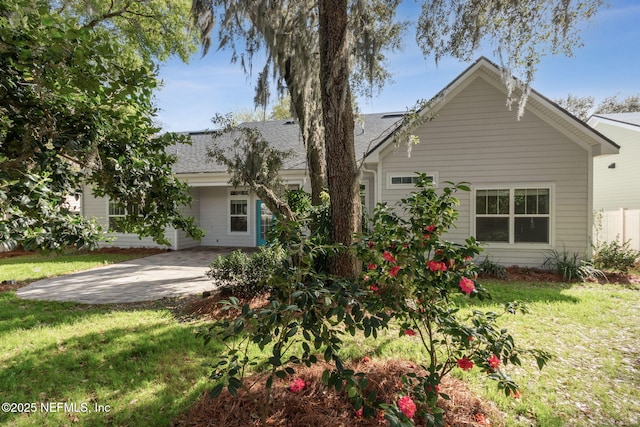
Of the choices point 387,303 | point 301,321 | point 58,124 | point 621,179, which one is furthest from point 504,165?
point 58,124

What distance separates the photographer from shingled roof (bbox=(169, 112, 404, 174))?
38.1ft

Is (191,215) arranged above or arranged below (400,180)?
below

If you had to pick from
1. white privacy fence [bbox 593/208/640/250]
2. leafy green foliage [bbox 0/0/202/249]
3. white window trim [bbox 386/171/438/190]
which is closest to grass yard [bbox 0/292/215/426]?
leafy green foliage [bbox 0/0/202/249]

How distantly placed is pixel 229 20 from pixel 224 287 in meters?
4.81

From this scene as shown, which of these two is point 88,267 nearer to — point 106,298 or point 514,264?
point 106,298

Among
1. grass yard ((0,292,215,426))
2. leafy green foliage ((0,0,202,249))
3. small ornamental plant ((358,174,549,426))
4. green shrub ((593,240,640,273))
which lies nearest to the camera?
leafy green foliage ((0,0,202,249))

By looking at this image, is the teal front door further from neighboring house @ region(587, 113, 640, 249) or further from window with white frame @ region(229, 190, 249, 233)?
neighboring house @ region(587, 113, 640, 249)

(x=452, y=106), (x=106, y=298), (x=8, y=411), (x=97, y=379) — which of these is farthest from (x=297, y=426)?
(x=452, y=106)

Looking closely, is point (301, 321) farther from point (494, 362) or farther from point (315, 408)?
point (494, 362)

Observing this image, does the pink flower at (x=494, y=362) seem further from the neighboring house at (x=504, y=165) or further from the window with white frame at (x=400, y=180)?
the window with white frame at (x=400, y=180)

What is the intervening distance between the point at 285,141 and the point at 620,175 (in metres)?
13.9

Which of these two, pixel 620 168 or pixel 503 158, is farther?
pixel 620 168

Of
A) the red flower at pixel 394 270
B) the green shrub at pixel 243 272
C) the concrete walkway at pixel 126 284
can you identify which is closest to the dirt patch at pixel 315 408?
the red flower at pixel 394 270

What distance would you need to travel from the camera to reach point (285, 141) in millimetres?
13273
